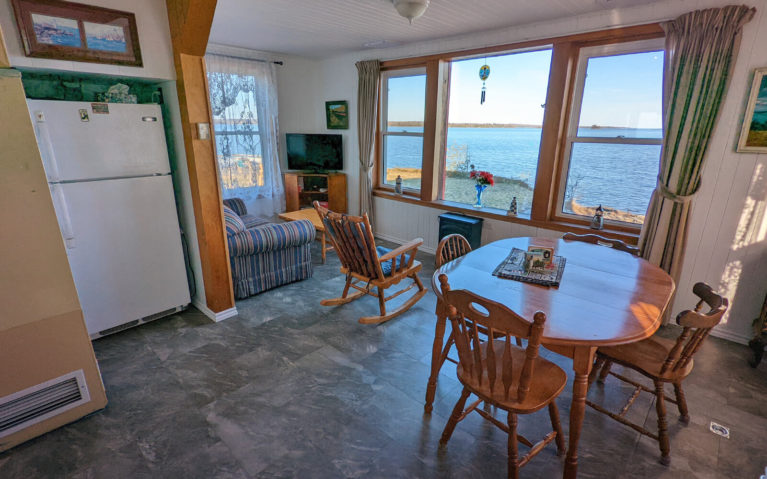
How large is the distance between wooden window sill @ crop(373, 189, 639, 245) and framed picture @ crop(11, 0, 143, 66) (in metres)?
3.21

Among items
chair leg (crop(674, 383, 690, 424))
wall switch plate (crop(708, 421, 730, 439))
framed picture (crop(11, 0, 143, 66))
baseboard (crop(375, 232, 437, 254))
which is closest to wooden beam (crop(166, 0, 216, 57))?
framed picture (crop(11, 0, 143, 66))

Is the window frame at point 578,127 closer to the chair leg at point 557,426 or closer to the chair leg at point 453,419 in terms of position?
the chair leg at point 557,426

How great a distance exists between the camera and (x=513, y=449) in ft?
4.94

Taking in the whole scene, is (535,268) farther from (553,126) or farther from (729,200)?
(553,126)

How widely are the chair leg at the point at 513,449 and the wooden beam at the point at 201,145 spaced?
2.42 metres

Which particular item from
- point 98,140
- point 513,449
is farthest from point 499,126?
point 98,140

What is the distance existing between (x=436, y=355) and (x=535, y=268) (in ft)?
2.50

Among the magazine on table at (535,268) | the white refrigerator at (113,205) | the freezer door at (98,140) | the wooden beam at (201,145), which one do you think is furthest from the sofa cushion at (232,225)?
the magazine on table at (535,268)

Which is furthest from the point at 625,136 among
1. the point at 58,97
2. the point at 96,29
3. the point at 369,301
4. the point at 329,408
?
the point at 58,97

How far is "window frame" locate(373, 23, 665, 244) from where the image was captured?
3161 mm

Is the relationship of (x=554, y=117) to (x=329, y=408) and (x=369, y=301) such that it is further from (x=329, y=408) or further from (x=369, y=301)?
(x=329, y=408)

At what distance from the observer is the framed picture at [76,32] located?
2033 millimetres

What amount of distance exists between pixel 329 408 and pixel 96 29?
8.95 feet

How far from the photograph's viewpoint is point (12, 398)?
1760 millimetres
